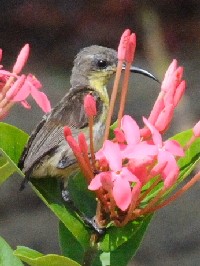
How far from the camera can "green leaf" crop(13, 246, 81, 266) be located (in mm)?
1616

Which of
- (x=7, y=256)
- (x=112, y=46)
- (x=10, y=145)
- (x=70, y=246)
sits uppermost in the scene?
(x=10, y=145)

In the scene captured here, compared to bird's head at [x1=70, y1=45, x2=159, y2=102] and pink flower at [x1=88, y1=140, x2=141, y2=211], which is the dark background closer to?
bird's head at [x1=70, y1=45, x2=159, y2=102]

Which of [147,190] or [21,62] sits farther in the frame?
[21,62]

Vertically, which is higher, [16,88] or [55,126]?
[16,88]

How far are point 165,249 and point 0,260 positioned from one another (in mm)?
3336

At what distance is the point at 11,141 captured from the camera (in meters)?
1.79

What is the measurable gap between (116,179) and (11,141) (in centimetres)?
29

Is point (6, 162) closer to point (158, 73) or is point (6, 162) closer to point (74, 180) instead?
point (74, 180)

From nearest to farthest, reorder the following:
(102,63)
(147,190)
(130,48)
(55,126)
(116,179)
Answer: (116,179)
(147,190)
(130,48)
(55,126)
(102,63)

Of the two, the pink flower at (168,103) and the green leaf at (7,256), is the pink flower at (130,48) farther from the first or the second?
the green leaf at (7,256)

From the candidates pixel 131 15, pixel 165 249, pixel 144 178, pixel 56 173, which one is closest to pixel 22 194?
pixel 165 249

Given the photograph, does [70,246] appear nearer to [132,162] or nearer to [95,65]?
[132,162]

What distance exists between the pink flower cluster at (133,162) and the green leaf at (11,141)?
7.4 inches

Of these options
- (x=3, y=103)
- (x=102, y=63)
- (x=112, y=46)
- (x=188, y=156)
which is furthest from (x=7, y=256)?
(x=112, y=46)
